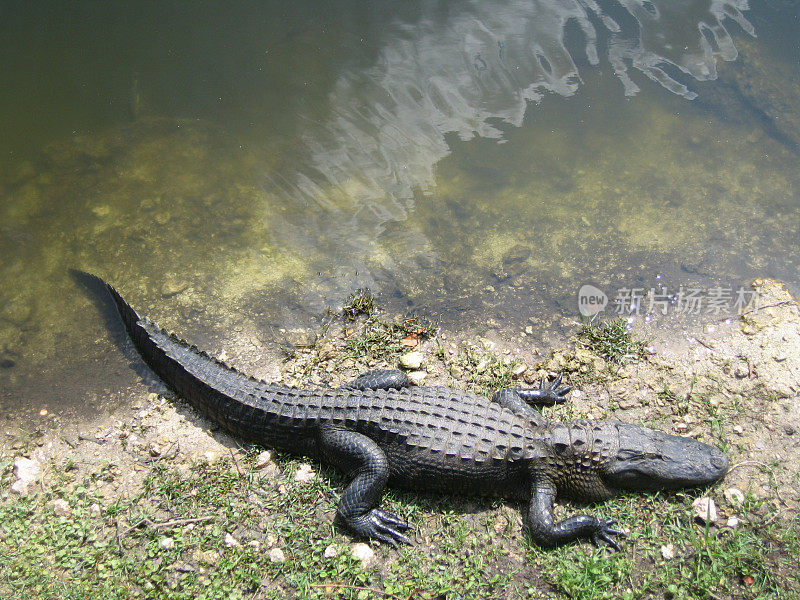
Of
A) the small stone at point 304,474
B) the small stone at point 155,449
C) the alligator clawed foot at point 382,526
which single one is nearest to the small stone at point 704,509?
the alligator clawed foot at point 382,526

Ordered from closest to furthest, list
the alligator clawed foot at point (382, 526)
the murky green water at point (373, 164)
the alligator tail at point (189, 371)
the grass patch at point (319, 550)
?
the grass patch at point (319, 550), the alligator clawed foot at point (382, 526), the alligator tail at point (189, 371), the murky green water at point (373, 164)

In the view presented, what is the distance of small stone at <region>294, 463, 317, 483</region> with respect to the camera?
170 inches

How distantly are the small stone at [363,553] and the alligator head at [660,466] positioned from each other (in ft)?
5.65

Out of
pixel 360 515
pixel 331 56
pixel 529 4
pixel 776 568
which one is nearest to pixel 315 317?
pixel 360 515

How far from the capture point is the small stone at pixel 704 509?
399 cm

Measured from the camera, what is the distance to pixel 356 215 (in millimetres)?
6605

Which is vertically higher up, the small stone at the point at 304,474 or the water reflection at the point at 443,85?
the water reflection at the point at 443,85

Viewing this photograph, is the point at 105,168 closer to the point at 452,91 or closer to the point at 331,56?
the point at 331,56

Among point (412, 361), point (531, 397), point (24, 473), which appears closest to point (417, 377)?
point (412, 361)

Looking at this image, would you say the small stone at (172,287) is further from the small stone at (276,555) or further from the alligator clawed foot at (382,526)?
Answer: the alligator clawed foot at (382,526)

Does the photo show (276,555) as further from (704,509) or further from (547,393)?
(704,509)

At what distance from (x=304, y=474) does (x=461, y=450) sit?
3.96ft

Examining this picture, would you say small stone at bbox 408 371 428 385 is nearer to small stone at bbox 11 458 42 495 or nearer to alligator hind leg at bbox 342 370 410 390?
alligator hind leg at bbox 342 370 410 390

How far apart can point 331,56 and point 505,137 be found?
2995 millimetres
